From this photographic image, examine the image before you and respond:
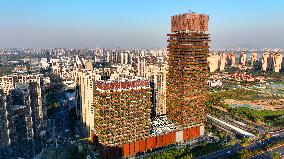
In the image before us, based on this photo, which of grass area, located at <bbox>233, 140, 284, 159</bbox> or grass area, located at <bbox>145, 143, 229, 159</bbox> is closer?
grass area, located at <bbox>145, 143, 229, 159</bbox>

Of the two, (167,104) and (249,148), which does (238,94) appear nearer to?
(167,104)

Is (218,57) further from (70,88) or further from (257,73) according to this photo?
(70,88)

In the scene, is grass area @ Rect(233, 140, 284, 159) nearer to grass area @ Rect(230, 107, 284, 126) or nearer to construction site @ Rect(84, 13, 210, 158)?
construction site @ Rect(84, 13, 210, 158)

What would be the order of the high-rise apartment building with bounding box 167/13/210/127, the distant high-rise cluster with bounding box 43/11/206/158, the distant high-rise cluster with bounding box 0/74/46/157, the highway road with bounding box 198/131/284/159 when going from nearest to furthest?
the distant high-rise cluster with bounding box 43/11/206/158, the distant high-rise cluster with bounding box 0/74/46/157, the highway road with bounding box 198/131/284/159, the high-rise apartment building with bounding box 167/13/210/127

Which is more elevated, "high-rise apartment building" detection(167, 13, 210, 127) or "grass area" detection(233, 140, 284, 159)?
"high-rise apartment building" detection(167, 13, 210, 127)

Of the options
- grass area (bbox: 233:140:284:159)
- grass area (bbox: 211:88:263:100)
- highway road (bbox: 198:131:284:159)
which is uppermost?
grass area (bbox: 211:88:263:100)

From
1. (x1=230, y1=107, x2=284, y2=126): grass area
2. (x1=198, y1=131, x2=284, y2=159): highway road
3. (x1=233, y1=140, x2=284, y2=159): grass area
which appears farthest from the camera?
(x1=230, y1=107, x2=284, y2=126): grass area

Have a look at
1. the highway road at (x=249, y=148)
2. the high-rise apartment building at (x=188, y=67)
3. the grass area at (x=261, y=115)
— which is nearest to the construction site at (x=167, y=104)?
the high-rise apartment building at (x=188, y=67)

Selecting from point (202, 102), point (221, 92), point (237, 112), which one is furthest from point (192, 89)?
point (221, 92)

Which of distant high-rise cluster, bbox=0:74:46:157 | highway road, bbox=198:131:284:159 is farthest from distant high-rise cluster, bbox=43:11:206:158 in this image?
distant high-rise cluster, bbox=0:74:46:157
